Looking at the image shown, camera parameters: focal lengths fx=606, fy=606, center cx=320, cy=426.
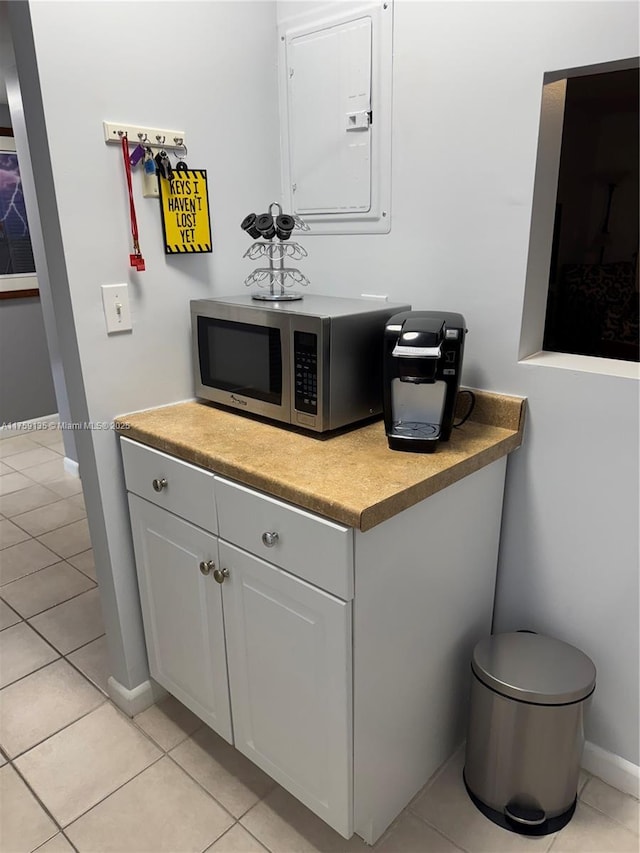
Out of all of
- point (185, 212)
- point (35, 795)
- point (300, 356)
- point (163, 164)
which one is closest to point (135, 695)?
point (35, 795)

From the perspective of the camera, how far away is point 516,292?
58.2 inches

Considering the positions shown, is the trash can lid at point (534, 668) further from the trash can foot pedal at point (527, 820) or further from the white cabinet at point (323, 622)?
the trash can foot pedal at point (527, 820)

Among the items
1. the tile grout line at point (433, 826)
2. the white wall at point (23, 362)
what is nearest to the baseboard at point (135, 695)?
the tile grout line at point (433, 826)

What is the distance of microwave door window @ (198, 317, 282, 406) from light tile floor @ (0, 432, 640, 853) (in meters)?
1.04

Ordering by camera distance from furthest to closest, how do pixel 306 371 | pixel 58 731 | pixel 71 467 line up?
1. pixel 71 467
2. pixel 58 731
3. pixel 306 371

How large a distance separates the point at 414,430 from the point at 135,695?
1237 millimetres

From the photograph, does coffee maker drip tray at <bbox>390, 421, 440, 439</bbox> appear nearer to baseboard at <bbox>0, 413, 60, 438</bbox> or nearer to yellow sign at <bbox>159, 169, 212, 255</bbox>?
yellow sign at <bbox>159, 169, 212, 255</bbox>

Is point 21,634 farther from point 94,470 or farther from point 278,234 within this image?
point 278,234

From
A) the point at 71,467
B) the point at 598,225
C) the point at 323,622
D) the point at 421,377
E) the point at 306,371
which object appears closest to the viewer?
the point at 323,622

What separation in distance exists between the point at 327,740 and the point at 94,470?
907 mm

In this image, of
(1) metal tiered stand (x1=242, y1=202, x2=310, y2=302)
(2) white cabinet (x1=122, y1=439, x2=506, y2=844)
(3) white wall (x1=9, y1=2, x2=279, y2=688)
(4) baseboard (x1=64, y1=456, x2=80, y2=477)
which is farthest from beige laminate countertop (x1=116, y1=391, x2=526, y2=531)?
(4) baseboard (x1=64, y1=456, x2=80, y2=477)

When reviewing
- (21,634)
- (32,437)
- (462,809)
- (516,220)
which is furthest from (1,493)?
(516,220)

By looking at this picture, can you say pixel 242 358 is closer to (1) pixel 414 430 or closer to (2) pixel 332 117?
(1) pixel 414 430

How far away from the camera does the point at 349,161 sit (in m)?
1.70
